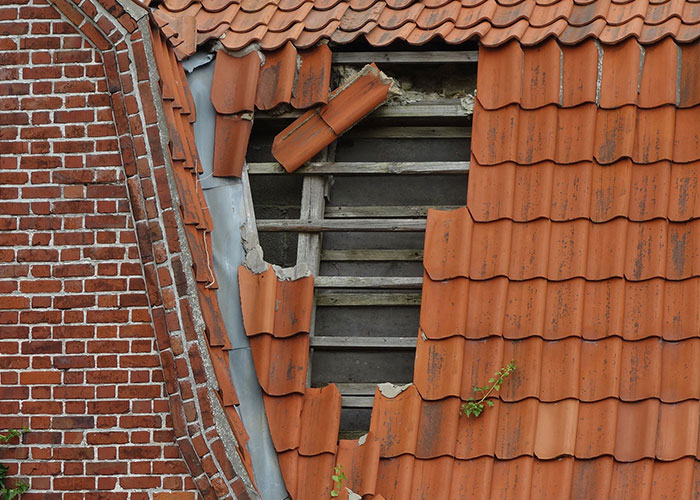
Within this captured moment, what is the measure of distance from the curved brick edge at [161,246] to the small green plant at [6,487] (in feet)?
2.33

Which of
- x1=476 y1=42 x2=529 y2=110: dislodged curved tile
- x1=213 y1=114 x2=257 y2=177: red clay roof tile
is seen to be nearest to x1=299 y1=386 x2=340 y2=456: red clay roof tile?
x1=213 y1=114 x2=257 y2=177: red clay roof tile

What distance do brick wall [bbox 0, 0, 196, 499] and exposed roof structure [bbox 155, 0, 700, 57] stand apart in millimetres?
933

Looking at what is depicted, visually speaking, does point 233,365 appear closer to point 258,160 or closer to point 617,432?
point 258,160

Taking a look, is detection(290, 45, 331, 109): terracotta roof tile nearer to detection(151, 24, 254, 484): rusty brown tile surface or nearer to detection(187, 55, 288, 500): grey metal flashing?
detection(187, 55, 288, 500): grey metal flashing

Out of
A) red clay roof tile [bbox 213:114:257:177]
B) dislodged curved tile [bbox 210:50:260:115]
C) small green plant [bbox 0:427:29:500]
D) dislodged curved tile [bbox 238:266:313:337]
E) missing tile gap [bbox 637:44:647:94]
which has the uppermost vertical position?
missing tile gap [bbox 637:44:647:94]

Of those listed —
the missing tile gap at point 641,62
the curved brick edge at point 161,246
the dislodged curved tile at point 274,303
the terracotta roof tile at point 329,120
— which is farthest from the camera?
the terracotta roof tile at point 329,120

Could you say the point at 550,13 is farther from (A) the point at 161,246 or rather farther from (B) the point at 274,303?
(A) the point at 161,246

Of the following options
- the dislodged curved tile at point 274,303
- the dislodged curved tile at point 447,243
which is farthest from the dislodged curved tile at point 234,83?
the dislodged curved tile at point 447,243

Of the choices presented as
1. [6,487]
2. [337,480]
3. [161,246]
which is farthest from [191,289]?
[6,487]

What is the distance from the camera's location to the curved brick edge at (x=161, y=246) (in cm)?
421

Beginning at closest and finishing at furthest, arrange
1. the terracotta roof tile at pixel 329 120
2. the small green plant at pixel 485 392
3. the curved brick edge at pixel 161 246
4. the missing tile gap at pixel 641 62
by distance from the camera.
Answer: the curved brick edge at pixel 161 246, the small green plant at pixel 485 392, the missing tile gap at pixel 641 62, the terracotta roof tile at pixel 329 120

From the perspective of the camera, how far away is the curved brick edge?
166 inches

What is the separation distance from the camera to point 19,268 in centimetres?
443

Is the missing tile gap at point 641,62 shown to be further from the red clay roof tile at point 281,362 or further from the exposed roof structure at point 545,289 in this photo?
the red clay roof tile at point 281,362
